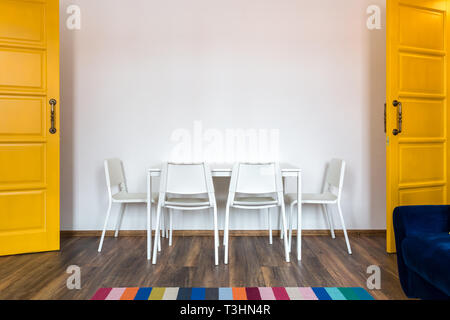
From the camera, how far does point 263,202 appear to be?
2500 millimetres

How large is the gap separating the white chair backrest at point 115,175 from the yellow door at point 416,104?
2306mm

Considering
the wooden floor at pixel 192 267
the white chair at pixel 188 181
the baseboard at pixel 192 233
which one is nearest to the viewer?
the wooden floor at pixel 192 267

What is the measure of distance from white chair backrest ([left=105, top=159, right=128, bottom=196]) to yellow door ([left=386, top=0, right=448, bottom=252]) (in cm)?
231

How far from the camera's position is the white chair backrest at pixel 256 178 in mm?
2436

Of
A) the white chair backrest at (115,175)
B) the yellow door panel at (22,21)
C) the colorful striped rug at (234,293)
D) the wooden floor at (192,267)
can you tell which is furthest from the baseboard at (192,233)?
the yellow door panel at (22,21)

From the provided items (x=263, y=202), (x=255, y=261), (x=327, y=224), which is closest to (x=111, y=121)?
(x=263, y=202)

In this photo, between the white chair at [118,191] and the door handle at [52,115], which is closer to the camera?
the door handle at [52,115]

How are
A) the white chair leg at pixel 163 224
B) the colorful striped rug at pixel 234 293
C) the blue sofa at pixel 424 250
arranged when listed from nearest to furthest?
the blue sofa at pixel 424 250 → the colorful striped rug at pixel 234 293 → the white chair leg at pixel 163 224

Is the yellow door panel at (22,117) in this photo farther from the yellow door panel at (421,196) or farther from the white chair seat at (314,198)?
the yellow door panel at (421,196)

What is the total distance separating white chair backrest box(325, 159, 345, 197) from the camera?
2.66 metres

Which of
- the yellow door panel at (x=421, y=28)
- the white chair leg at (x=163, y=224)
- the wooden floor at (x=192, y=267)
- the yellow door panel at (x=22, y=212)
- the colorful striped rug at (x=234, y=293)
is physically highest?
the yellow door panel at (x=421, y=28)

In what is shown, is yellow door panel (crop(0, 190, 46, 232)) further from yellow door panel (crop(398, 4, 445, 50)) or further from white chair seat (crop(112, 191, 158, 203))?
yellow door panel (crop(398, 4, 445, 50))

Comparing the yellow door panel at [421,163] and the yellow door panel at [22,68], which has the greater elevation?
the yellow door panel at [22,68]

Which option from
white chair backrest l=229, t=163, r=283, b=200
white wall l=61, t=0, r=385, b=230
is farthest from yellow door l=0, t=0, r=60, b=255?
white chair backrest l=229, t=163, r=283, b=200
